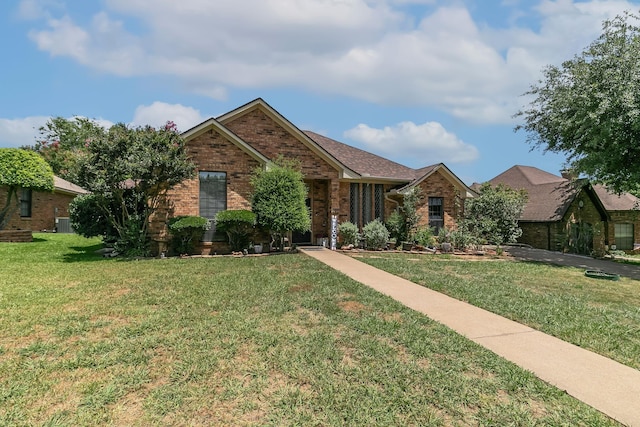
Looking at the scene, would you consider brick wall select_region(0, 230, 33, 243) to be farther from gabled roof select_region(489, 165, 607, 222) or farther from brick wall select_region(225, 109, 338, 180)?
gabled roof select_region(489, 165, 607, 222)

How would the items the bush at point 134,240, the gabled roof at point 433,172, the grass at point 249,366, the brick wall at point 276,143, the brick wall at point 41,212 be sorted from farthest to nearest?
the brick wall at point 41,212 → the gabled roof at point 433,172 → the brick wall at point 276,143 → the bush at point 134,240 → the grass at point 249,366

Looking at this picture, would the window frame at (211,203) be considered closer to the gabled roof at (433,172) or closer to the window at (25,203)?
the gabled roof at (433,172)

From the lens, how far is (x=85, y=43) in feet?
34.8

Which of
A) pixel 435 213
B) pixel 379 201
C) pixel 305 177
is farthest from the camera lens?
pixel 435 213

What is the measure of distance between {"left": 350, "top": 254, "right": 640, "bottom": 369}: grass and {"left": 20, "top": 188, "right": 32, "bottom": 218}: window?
20893 millimetres

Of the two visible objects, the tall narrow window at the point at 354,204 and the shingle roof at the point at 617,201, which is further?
the shingle roof at the point at 617,201

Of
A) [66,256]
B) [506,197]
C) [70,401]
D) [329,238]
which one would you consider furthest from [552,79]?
[66,256]

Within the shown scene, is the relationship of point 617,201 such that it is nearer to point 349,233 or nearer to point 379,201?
point 379,201

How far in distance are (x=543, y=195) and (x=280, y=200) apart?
19465 mm

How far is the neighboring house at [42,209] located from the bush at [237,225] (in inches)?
483

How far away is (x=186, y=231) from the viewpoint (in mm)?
12977

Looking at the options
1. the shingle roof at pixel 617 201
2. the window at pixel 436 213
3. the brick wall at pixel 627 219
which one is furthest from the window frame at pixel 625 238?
the window at pixel 436 213

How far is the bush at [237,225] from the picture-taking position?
13078 millimetres

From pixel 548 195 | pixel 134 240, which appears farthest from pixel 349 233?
pixel 548 195
